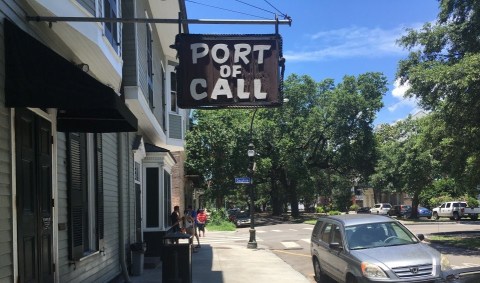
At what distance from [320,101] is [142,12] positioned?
39.8m

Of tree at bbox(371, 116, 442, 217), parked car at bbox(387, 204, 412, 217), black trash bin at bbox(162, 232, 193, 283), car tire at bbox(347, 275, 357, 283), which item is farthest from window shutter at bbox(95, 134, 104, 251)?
parked car at bbox(387, 204, 412, 217)

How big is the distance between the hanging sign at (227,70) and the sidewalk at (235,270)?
6.69 meters

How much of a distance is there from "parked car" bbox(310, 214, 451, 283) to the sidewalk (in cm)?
171

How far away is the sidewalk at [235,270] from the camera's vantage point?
12.5 meters

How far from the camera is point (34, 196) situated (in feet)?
19.3

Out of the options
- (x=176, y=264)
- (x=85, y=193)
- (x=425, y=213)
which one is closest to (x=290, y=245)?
(x=176, y=264)

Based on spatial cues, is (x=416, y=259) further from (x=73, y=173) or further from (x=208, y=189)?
(x=208, y=189)

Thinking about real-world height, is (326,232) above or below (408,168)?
below

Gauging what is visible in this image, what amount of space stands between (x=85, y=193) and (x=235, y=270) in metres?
7.03

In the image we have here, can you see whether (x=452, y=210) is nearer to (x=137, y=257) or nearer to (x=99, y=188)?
(x=137, y=257)

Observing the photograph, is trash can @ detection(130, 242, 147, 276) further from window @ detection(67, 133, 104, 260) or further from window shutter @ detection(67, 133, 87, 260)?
window shutter @ detection(67, 133, 87, 260)

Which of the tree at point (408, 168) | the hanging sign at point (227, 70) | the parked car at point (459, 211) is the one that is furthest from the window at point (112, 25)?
the parked car at point (459, 211)

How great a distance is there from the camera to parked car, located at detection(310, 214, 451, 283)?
8.34m

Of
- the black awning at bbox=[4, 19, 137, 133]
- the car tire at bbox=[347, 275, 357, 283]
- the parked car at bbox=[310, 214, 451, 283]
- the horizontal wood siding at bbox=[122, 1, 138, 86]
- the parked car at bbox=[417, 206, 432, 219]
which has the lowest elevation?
the parked car at bbox=[417, 206, 432, 219]
